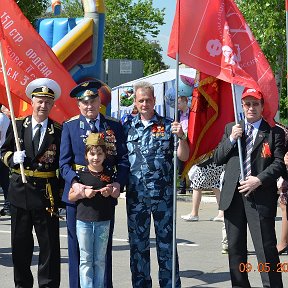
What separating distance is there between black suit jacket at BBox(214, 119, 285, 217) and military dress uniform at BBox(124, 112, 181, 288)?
1.55ft

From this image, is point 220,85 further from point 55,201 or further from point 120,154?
point 55,201

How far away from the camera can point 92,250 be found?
6.04 m

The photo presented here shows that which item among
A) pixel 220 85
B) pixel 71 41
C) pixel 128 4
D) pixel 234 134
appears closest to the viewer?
pixel 234 134

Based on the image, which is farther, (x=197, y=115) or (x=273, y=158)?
(x=197, y=115)

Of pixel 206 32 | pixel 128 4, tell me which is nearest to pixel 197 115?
pixel 206 32

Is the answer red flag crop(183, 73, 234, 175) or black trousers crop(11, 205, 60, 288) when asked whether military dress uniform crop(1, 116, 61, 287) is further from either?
red flag crop(183, 73, 234, 175)

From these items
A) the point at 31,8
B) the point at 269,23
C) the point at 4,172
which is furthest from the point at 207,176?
the point at 31,8

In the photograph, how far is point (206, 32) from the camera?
648cm

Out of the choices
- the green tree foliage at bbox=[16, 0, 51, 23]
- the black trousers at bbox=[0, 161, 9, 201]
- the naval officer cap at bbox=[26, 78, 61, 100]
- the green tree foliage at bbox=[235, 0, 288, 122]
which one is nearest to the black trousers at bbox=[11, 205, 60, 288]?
the naval officer cap at bbox=[26, 78, 61, 100]

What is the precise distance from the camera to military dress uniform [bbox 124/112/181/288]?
6.31m

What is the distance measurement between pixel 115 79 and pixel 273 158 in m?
15.2

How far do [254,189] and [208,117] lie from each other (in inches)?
47.5

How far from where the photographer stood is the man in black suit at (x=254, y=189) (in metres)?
6.11

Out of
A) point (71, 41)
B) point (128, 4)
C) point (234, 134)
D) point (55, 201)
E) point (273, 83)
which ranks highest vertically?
point (128, 4)
